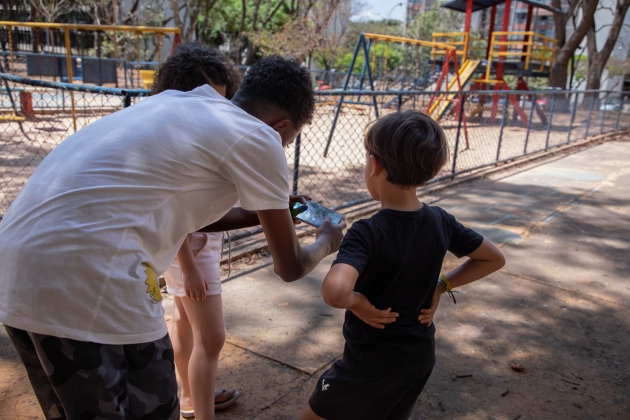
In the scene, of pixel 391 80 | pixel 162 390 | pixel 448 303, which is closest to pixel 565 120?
pixel 448 303

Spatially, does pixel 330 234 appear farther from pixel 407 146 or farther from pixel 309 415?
pixel 309 415

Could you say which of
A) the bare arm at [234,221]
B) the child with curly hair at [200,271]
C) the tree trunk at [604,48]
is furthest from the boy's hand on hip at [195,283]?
the tree trunk at [604,48]

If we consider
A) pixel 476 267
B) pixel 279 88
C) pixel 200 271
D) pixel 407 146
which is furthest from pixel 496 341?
pixel 279 88

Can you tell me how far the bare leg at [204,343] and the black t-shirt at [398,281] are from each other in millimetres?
602

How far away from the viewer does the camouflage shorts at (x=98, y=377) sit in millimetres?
1305

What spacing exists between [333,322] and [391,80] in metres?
26.6

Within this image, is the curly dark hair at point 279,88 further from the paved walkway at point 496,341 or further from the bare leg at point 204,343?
the paved walkway at point 496,341

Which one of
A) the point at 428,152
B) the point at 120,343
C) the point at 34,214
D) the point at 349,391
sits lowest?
the point at 349,391

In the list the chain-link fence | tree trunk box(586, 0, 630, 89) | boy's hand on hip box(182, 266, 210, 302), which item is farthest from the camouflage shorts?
tree trunk box(586, 0, 630, 89)

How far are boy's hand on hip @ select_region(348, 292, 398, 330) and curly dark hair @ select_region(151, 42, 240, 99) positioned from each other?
3.30 feet

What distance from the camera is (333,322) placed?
3383 millimetres

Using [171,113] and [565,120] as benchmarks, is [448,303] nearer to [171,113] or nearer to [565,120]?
[171,113]

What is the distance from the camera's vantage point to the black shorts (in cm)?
172

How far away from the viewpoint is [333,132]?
10.7 meters
